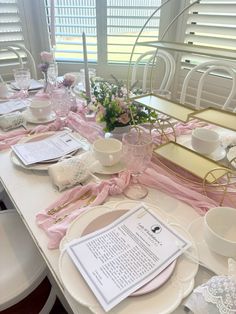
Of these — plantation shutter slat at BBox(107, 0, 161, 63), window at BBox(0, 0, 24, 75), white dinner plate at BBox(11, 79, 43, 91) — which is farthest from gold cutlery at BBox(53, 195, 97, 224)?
window at BBox(0, 0, 24, 75)

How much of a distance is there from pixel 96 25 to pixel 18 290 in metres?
2.09

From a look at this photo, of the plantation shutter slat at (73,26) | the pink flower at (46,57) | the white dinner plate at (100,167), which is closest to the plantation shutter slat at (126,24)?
the plantation shutter slat at (73,26)

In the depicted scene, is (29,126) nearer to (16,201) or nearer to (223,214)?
(16,201)

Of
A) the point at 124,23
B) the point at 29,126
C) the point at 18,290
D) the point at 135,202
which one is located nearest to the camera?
the point at 135,202

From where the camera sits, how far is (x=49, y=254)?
23.6 inches

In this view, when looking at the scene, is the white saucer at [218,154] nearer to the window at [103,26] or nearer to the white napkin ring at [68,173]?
the white napkin ring at [68,173]

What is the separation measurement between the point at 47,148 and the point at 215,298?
0.75m

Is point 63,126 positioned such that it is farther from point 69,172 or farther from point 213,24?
point 213,24

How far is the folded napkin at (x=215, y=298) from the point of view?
44 cm

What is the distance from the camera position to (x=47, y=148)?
3.23ft

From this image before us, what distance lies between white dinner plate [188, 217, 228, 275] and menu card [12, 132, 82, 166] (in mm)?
541

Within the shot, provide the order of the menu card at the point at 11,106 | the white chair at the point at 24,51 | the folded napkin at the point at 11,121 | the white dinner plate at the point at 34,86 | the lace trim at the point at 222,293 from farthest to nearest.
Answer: the white chair at the point at 24,51 < the white dinner plate at the point at 34,86 < the menu card at the point at 11,106 < the folded napkin at the point at 11,121 < the lace trim at the point at 222,293

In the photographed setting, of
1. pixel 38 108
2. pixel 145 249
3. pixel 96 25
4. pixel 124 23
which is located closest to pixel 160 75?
pixel 124 23

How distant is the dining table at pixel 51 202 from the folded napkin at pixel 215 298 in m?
0.03
